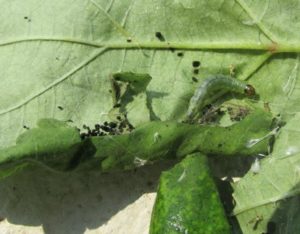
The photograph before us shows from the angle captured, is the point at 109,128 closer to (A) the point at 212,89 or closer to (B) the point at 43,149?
(B) the point at 43,149

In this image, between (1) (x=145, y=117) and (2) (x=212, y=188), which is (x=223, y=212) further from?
(1) (x=145, y=117)

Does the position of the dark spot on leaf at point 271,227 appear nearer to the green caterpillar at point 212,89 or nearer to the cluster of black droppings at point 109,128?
the green caterpillar at point 212,89

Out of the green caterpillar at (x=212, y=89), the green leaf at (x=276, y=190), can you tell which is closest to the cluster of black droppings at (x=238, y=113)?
the green caterpillar at (x=212, y=89)

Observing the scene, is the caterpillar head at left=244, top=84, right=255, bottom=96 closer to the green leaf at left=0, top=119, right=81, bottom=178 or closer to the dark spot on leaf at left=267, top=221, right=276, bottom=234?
the dark spot on leaf at left=267, top=221, right=276, bottom=234

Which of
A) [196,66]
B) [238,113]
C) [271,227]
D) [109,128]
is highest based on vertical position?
[196,66]

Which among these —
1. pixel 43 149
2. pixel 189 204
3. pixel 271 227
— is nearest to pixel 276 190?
pixel 271 227

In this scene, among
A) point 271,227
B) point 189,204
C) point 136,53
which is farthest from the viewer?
point 136,53
